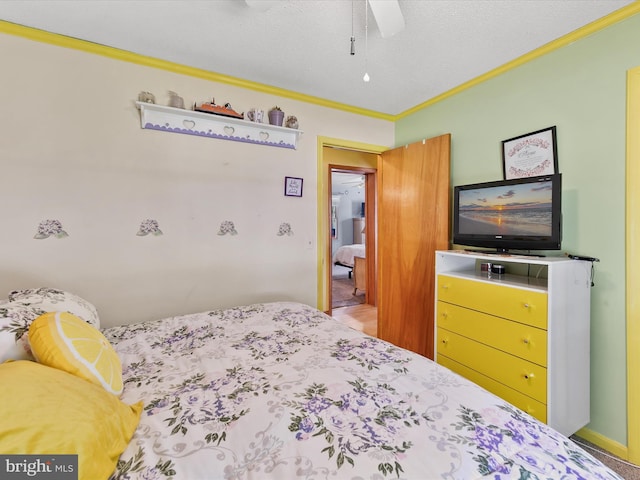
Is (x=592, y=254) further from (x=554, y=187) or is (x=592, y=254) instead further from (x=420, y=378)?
(x=420, y=378)

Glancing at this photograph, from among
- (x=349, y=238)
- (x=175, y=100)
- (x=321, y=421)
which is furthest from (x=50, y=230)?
(x=349, y=238)

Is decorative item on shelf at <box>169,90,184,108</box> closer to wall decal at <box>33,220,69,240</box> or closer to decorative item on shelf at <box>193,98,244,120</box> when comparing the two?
decorative item on shelf at <box>193,98,244,120</box>

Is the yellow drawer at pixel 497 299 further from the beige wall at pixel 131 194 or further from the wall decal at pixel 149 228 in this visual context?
the wall decal at pixel 149 228

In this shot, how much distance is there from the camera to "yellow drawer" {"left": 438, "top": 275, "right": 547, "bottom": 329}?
1.57 metres

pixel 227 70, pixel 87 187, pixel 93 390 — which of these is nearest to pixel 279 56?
pixel 227 70

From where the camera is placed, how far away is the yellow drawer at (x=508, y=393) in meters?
1.57

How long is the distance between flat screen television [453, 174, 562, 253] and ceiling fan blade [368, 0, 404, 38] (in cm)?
121

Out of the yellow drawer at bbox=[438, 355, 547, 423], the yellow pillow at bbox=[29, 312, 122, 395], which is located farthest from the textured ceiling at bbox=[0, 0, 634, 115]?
the yellow drawer at bbox=[438, 355, 547, 423]

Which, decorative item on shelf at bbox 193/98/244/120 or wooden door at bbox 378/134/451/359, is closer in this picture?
decorative item on shelf at bbox 193/98/244/120

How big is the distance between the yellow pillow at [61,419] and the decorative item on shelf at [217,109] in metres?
1.93

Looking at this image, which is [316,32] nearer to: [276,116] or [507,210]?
[276,116]

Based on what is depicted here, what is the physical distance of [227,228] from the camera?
238 cm

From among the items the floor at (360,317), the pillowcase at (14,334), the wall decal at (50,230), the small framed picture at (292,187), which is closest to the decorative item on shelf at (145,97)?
the wall decal at (50,230)

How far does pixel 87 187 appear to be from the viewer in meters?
1.92
